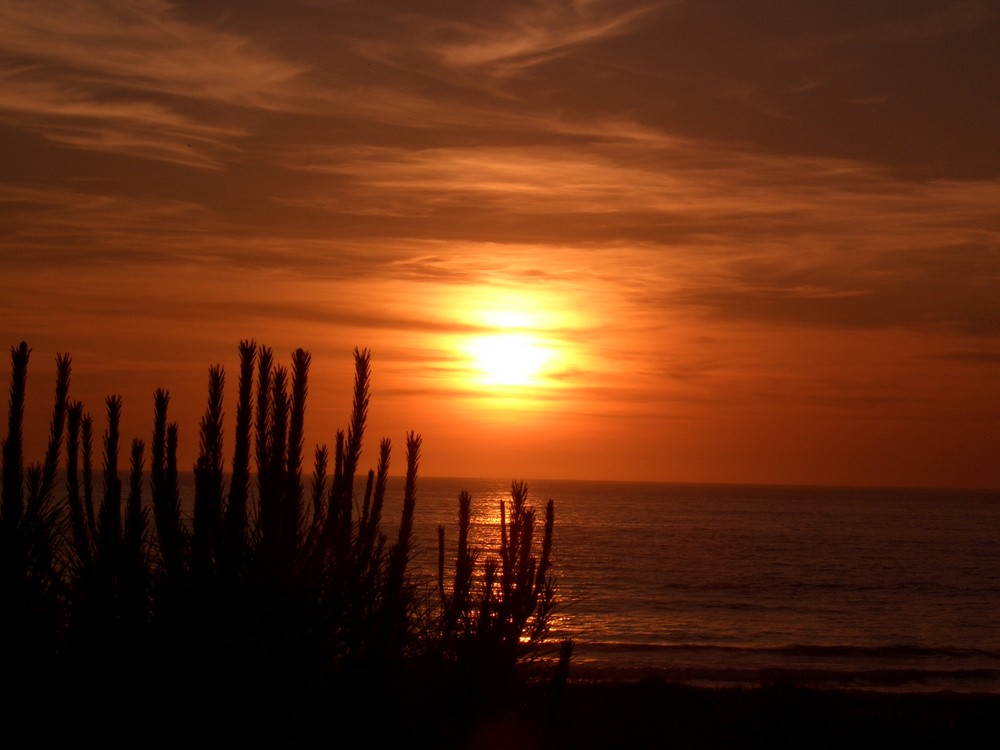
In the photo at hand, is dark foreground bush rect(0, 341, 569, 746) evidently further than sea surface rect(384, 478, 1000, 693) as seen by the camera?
No

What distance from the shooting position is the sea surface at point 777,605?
35562 millimetres

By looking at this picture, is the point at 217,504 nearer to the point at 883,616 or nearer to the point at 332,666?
the point at 332,666

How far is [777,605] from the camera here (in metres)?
57.5

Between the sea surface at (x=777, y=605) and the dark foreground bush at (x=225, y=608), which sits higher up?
the dark foreground bush at (x=225, y=608)

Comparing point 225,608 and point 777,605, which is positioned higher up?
point 225,608

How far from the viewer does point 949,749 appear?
17.3 meters

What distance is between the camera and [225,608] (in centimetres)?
421

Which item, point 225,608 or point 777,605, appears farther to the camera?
point 777,605

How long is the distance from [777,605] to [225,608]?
57.4 meters

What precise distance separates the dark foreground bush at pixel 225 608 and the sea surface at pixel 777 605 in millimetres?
937

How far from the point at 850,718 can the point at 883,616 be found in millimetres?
35872

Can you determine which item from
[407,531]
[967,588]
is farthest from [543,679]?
[967,588]

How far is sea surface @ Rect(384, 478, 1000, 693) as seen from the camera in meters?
35.6

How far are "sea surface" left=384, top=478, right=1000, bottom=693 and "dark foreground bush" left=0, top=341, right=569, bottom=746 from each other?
0.94m
